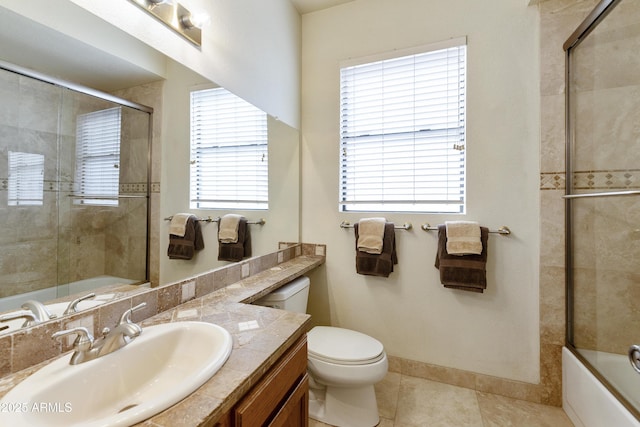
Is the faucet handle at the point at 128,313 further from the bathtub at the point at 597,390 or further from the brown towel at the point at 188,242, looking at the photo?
the bathtub at the point at 597,390

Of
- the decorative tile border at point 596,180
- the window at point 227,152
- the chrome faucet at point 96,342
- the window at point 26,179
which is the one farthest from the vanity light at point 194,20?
the decorative tile border at point 596,180

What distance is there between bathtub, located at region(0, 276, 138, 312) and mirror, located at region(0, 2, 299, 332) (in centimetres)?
1

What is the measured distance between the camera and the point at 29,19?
737 millimetres

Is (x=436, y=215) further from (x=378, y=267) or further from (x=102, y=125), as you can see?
(x=102, y=125)

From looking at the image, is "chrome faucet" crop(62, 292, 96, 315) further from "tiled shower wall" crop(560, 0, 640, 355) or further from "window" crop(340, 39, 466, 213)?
"tiled shower wall" crop(560, 0, 640, 355)

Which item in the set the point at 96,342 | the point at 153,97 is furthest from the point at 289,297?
the point at 153,97

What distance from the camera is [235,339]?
2.93 ft

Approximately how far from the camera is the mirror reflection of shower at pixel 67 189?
74 centimetres

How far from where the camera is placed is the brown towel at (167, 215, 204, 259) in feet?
3.93

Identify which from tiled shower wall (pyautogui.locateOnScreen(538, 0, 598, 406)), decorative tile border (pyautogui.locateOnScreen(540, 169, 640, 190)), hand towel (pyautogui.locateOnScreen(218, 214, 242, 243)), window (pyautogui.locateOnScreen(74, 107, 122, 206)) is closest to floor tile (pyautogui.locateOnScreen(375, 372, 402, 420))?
tiled shower wall (pyautogui.locateOnScreen(538, 0, 598, 406))

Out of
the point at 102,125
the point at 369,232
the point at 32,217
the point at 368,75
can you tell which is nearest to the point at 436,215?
the point at 369,232

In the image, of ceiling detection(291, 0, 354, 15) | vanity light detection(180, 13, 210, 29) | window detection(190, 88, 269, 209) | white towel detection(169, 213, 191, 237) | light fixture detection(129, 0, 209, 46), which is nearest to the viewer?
light fixture detection(129, 0, 209, 46)

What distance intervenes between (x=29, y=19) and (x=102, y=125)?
30cm

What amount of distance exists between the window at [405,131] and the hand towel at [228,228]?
32.9 inches
